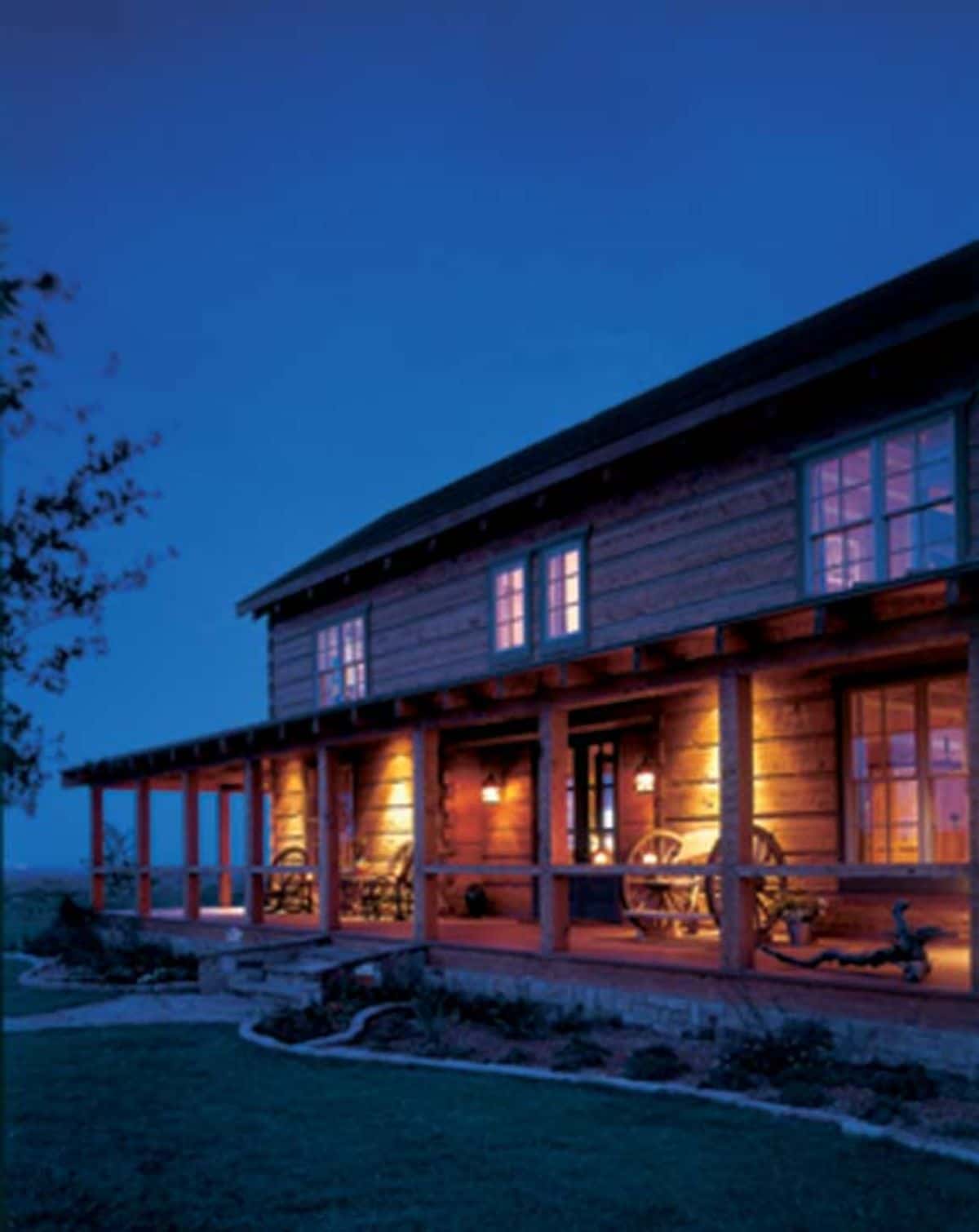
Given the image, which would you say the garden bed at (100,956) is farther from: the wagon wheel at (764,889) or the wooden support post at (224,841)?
the wagon wheel at (764,889)

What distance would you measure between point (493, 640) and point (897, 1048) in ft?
29.1

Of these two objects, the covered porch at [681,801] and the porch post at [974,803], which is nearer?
the porch post at [974,803]

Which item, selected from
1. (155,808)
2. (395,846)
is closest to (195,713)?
(155,808)

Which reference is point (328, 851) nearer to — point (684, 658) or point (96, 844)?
point (684, 658)

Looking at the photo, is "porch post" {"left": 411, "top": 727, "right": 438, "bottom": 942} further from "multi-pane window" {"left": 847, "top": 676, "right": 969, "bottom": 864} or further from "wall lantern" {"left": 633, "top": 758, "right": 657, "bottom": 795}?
"multi-pane window" {"left": 847, "top": 676, "right": 969, "bottom": 864}

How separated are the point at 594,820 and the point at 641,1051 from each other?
23.4 feet

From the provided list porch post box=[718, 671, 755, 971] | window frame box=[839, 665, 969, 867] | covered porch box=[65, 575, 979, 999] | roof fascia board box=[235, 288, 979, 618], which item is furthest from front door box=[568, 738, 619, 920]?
porch post box=[718, 671, 755, 971]

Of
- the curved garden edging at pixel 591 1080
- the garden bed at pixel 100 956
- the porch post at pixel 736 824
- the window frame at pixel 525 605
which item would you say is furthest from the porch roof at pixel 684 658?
the garden bed at pixel 100 956

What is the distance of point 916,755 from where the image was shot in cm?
1248

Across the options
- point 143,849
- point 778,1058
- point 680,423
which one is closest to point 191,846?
point 143,849

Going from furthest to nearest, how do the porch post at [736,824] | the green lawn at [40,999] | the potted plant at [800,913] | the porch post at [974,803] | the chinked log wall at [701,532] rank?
1. the green lawn at [40,999]
2. the potted plant at [800,913]
3. the chinked log wall at [701,532]
4. the porch post at [736,824]
5. the porch post at [974,803]

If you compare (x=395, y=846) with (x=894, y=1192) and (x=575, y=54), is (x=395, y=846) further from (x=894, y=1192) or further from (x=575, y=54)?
(x=575, y=54)

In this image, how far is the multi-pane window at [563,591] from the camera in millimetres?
15945

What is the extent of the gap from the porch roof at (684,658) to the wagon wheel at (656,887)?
2291mm
